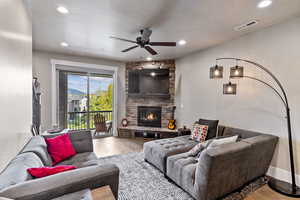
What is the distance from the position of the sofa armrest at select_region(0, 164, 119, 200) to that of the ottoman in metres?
1.30

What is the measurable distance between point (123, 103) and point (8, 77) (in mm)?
4014

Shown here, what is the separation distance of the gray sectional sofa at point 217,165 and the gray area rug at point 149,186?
99 mm

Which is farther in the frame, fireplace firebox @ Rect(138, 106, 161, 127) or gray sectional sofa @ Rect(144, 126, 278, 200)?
fireplace firebox @ Rect(138, 106, 161, 127)

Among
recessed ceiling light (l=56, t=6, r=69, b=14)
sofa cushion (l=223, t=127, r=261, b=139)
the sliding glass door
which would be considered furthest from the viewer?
the sliding glass door

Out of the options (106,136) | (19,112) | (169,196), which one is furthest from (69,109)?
(169,196)

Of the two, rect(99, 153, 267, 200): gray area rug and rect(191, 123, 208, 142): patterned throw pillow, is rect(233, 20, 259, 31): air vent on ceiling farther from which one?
rect(99, 153, 267, 200): gray area rug

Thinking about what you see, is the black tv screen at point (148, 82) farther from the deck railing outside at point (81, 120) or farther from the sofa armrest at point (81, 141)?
the sofa armrest at point (81, 141)

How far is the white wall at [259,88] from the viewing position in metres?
2.37

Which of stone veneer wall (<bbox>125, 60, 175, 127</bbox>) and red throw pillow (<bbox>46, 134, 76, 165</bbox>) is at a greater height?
stone veneer wall (<bbox>125, 60, 175, 127</bbox>)

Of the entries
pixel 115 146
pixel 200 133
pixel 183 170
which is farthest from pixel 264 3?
pixel 115 146

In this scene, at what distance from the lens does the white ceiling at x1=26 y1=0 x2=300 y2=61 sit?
2031 millimetres

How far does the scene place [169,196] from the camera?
Answer: 200cm

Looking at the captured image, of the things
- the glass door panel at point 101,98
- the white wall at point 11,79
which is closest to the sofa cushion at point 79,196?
the white wall at point 11,79

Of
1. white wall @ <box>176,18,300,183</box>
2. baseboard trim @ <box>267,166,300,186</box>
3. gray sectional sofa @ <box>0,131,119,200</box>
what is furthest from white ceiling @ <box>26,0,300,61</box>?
baseboard trim @ <box>267,166,300,186</box>
